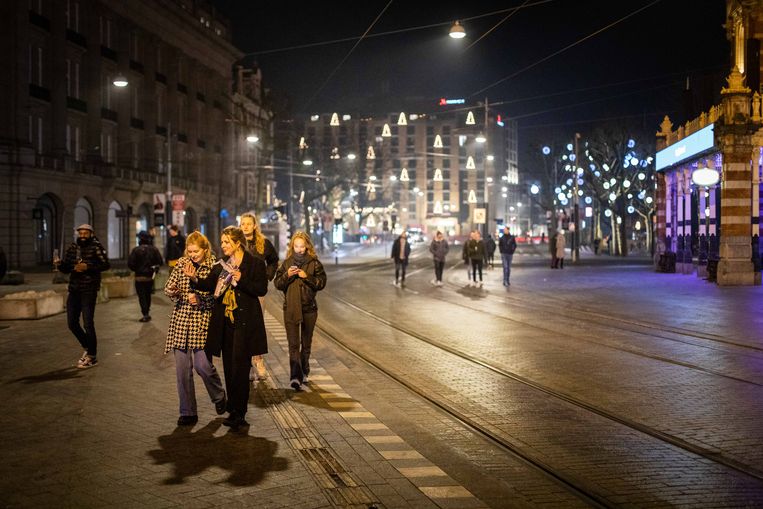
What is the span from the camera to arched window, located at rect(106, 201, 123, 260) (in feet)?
185

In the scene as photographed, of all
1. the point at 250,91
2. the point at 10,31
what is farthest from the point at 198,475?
the point at 250,91

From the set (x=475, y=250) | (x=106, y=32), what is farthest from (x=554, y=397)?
(x=106, y=32)

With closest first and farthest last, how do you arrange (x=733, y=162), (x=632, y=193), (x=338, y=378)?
1. (x=338, y=378)
2. (x=733, y=162)
3. (x=632, y=193)

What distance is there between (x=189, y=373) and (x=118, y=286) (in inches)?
722

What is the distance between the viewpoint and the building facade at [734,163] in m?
27.8

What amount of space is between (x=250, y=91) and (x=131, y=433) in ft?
265

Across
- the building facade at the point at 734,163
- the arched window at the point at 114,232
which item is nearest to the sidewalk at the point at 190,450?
the building facade at the point at 734,163

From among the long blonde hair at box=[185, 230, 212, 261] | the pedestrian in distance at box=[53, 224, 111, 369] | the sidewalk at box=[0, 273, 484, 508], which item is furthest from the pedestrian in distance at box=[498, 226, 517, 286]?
the long blonde hair at box=[185, 230, 212, 261]

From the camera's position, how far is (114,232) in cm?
5734

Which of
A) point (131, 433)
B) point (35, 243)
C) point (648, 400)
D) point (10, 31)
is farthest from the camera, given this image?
point (35, 243)

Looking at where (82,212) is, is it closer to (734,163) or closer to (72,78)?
(72,78)

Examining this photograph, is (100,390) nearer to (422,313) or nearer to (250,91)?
(422,313)

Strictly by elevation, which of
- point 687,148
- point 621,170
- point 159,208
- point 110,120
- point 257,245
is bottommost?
point 257,245

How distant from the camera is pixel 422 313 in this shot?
67.1 ft
